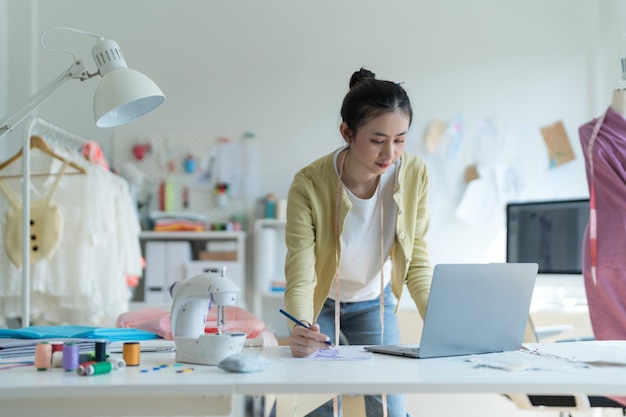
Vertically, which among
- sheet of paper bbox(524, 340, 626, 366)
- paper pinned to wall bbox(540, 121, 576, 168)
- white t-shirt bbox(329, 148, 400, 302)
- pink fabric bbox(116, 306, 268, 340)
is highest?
paper pinned to wall bbox(540, 121, 576, 168)

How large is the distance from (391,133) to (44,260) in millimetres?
2044

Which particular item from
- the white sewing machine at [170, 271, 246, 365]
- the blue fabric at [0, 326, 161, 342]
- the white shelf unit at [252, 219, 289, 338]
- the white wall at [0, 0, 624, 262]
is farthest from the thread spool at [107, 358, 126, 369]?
the white wall at [0, 0, 624, 262]

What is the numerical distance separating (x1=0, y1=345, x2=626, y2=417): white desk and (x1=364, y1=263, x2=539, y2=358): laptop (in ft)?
0.52

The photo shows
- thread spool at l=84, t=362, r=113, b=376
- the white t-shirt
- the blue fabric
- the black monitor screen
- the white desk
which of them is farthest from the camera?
the black monitor screen

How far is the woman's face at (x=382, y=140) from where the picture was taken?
182cm

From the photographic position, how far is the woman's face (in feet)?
5.96

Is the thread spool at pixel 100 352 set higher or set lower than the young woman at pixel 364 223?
lower

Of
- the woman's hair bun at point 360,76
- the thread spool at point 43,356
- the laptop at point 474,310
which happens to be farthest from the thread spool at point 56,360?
the woman's hair bun at point 360,76

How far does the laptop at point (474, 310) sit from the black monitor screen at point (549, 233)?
7.36 ft

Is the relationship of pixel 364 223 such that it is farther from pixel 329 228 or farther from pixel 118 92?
pixel 118 92

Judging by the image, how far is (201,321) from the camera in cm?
154

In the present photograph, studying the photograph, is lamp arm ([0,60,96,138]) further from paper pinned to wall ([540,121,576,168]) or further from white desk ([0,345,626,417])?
paper pinned to wall ([540,121,576,168])

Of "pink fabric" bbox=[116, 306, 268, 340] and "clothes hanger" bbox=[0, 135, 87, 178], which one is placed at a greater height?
"clothes hanger" bbox=[0, 135, 87, 178]

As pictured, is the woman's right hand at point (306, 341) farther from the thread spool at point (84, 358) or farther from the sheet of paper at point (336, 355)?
the thread spool at point (84, 358)
